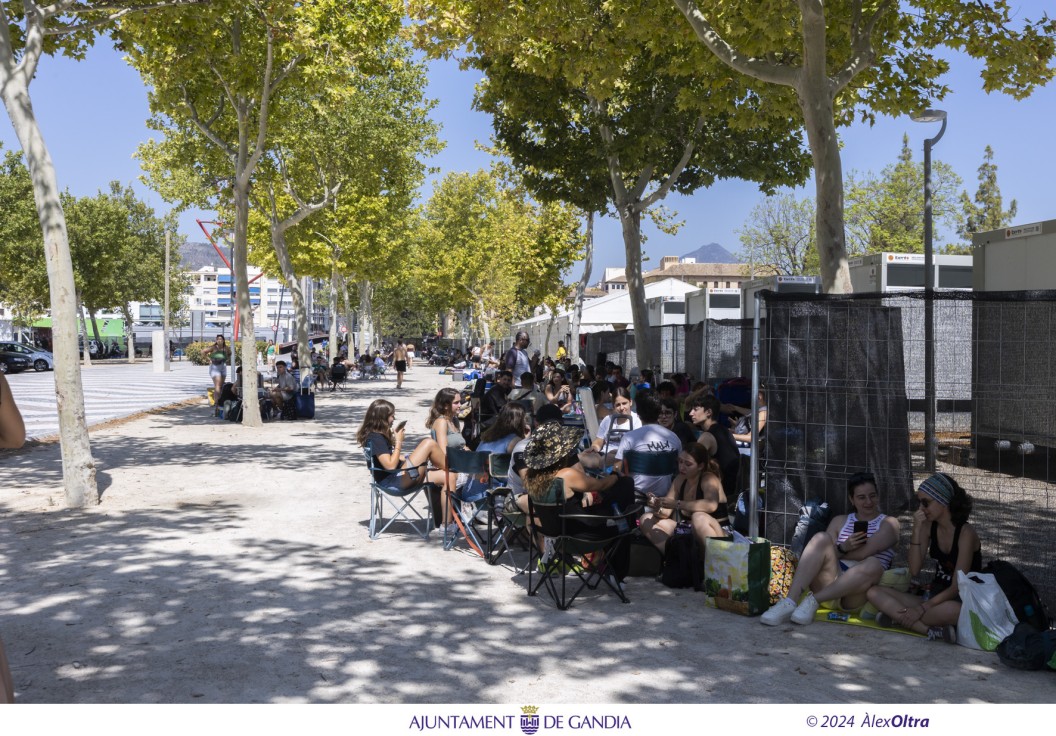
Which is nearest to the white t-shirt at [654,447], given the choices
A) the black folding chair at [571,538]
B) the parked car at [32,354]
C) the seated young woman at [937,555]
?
→ the black folding chair at [571,538]

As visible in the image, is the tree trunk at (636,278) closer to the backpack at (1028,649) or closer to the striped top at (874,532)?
the striped top at (874,532)

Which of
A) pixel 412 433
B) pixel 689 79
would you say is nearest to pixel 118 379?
pixel 412 433

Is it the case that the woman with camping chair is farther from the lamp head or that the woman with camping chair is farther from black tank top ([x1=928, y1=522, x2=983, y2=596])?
the lamp head

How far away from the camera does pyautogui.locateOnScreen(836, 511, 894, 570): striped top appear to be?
21.1 feet

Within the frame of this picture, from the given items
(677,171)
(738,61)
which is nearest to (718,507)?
(738,61)

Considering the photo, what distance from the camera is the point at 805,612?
6.12 meters

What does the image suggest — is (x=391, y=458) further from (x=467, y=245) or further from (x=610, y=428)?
(x=467, y=245)

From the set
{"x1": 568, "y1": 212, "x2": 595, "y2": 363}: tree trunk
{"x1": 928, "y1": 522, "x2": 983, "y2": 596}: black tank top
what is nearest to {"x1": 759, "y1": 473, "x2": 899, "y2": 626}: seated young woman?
{"x1": 928, "y1": 522, "x2": 983, "y2": 596}: black tank top

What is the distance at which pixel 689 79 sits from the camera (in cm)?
1798

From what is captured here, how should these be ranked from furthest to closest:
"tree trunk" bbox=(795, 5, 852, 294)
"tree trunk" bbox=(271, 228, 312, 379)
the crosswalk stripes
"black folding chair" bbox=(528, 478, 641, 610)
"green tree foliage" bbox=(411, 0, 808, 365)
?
1. "tree trunk" bbox=(271, 228, 312, 379)
2. the crosswalk stripes
3. "green tree foliage" bbox=(411, 0, 808, 365)
4. "tree trunk" bbox=(795, 5, 852, 294)
5. "black folding chair" bbox=(528, 478, 641, 610)

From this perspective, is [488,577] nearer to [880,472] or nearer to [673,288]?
[880,472]

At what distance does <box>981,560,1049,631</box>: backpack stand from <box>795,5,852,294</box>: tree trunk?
4545mm

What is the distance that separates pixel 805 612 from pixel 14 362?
147 feet

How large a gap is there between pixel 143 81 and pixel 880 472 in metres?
18.6
